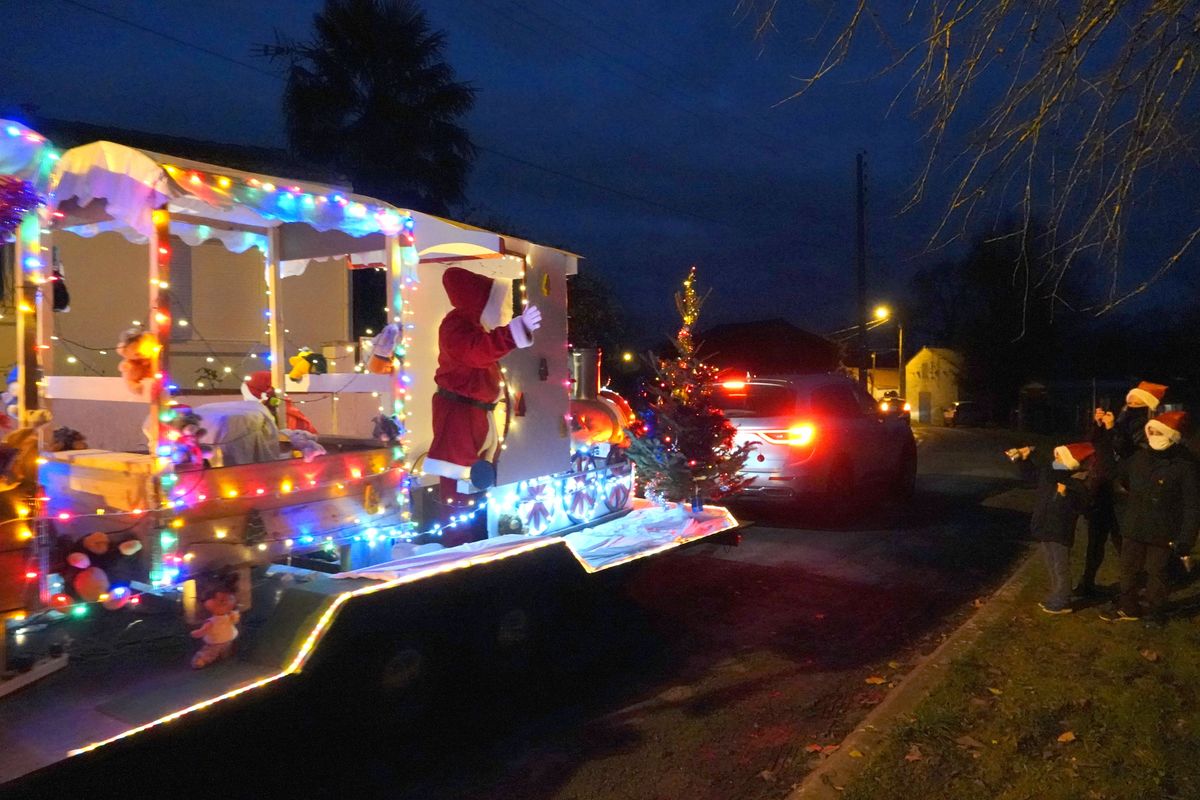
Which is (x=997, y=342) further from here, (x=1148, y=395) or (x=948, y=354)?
(x=1148, y=395)

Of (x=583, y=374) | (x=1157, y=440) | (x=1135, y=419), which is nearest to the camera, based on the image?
(x=1157, y=440)

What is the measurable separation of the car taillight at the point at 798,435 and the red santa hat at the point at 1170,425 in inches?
170

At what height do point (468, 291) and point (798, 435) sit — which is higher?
point (468, 291)

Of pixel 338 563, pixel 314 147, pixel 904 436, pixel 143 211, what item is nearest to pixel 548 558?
pixel 338 563

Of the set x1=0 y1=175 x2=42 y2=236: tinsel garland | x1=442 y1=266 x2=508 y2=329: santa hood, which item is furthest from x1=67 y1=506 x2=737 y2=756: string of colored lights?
x1=0 y1=175 x2=42 y2=236: tinsel garland

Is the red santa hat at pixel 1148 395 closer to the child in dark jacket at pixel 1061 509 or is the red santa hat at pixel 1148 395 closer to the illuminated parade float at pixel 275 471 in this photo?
the child in dark jacket at pixel 1061 509

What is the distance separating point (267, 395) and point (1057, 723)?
5304 mm

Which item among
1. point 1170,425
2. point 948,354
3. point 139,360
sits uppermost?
point 948,354

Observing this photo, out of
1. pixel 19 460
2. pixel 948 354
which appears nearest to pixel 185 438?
pixel 19 460

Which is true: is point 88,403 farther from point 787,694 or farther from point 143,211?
point 787,694

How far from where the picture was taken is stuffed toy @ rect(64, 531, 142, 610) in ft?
12.9

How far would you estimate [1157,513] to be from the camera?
6570 mm

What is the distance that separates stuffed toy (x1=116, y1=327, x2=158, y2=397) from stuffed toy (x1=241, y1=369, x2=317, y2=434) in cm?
177

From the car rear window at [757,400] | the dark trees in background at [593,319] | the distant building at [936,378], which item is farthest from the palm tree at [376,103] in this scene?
the distant building at [936,378]
